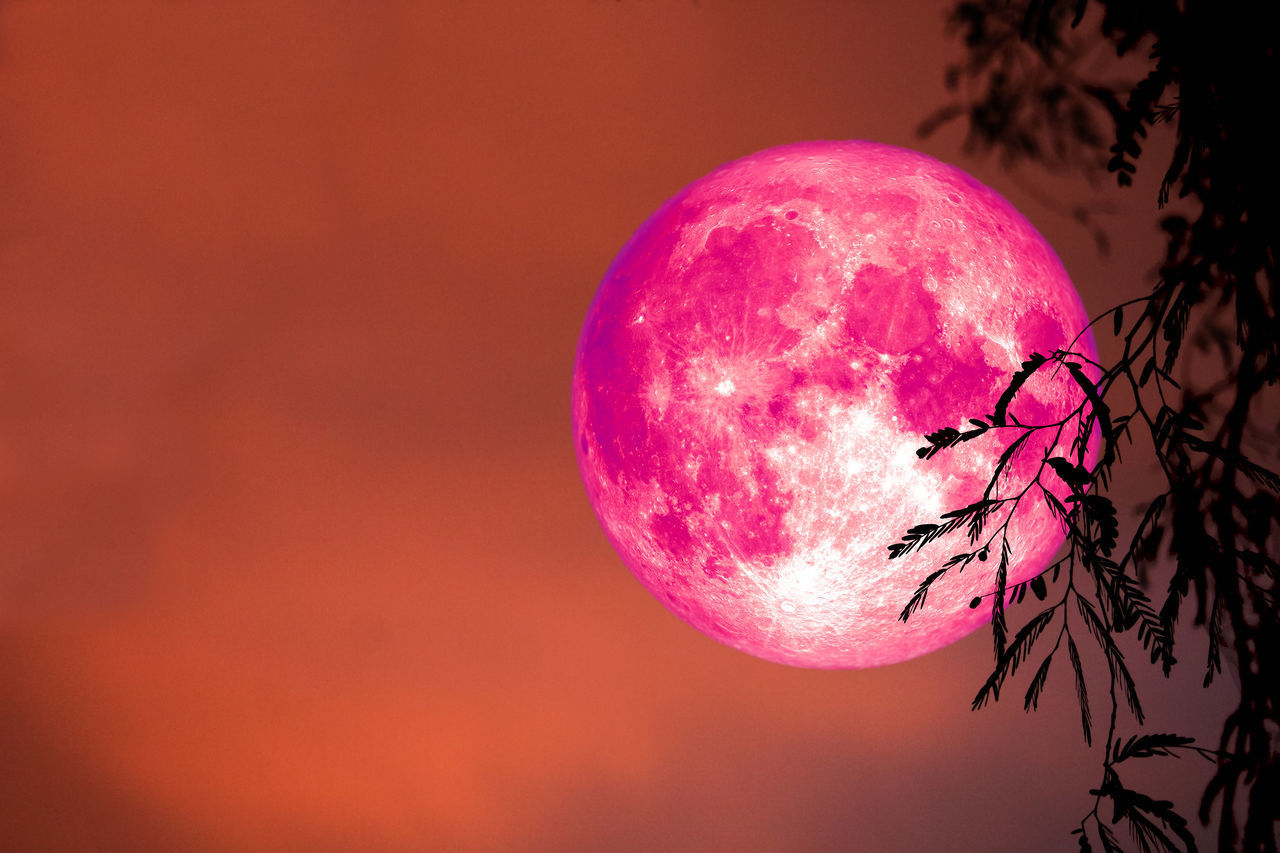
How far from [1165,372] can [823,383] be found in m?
0.43

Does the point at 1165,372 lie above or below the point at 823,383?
above

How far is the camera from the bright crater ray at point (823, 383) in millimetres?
1124

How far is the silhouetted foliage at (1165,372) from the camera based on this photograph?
1037mm

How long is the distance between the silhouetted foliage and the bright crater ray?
6cm

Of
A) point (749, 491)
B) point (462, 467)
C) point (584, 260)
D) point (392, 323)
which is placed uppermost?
point (584, 260)

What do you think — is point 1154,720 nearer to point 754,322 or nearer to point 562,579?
point 562,579

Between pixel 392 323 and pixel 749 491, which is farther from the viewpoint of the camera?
pixel 392 323

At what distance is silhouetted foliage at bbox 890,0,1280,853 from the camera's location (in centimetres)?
104

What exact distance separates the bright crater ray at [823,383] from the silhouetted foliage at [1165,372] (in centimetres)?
6

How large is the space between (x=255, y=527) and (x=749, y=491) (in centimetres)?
146

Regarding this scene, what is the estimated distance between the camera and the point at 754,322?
3.76 ft

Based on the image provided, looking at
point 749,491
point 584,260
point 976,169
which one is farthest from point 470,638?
point 976,169

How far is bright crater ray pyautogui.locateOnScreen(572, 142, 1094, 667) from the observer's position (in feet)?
3.69

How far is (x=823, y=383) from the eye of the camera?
112cm
